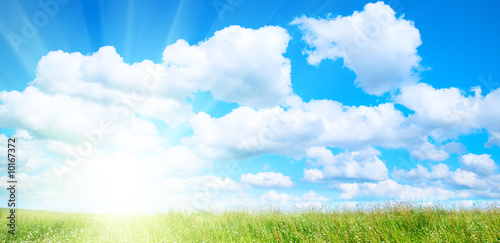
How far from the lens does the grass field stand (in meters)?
13.0

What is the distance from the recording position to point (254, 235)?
15641 millimetres

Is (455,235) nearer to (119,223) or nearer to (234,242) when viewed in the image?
(234,242)

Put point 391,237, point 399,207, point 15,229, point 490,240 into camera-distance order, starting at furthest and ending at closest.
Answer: point 399,207, point 15,229, point 391,237, point 490,240

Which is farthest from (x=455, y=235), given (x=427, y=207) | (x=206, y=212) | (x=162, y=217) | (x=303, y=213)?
(x=162, y=217)

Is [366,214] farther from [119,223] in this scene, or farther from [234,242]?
[119,223]

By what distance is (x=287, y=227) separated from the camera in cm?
1575

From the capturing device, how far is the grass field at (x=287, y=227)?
13.0 m

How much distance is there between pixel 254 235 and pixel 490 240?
989 cm

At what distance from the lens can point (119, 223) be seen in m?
20.4

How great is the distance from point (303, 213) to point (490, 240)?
10.0m

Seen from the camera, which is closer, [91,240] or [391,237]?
[391,237]

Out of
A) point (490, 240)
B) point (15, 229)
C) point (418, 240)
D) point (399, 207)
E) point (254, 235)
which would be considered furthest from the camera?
point (399, 207)

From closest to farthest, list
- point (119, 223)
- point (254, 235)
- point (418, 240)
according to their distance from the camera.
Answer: point (418, 240) → point (254, 235) → point (119, 223)

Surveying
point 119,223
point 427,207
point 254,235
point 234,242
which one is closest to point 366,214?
point 427,207
